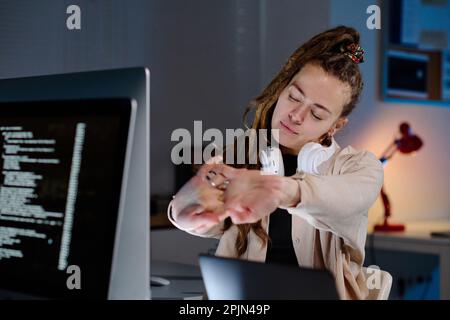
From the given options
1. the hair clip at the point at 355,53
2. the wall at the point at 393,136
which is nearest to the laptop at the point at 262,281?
the hair clip at the point at 355,53

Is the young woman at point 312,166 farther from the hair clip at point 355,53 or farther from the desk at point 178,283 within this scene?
the desk at point 178,283

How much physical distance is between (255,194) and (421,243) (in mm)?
1946

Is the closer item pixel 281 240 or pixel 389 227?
pixel 281 240

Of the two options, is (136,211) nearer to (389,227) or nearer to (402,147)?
(389,227)

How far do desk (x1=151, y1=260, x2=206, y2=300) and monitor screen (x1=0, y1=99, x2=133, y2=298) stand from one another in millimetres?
443

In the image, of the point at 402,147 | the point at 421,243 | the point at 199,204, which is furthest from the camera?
the point at 402,147

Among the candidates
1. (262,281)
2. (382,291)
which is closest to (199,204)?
(262,281)

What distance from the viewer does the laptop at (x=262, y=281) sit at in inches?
31.2

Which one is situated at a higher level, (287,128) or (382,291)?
(287,128)

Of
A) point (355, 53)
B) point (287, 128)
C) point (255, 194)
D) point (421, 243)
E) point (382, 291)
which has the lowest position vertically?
point (421, 243)

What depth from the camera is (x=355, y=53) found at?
133 cm

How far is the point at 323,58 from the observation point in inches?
52.0

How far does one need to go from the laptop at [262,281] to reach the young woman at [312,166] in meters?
0.22

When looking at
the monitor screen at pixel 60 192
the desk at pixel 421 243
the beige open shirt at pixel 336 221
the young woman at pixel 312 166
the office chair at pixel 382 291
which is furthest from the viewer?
the desk at pixel 421 243
